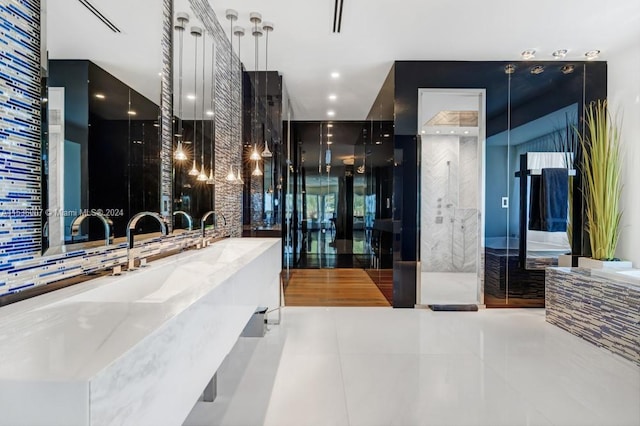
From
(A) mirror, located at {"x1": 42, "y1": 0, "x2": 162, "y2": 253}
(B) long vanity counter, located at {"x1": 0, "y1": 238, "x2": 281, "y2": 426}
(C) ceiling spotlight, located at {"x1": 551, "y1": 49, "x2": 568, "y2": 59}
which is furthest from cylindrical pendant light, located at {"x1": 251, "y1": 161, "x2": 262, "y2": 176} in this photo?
(C) ceiling spotlight, located at {"x1": 551, "y1": 49, "x2": 568, "y2": 59}

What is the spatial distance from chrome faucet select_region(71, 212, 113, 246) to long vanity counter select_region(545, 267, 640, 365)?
369 cm

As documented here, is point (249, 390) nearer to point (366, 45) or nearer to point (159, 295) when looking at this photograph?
point (159, 295)

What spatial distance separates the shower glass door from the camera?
13.1 feet

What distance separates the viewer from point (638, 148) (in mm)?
3500

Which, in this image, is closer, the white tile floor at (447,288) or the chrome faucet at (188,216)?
the chrome faucet at (188,216)

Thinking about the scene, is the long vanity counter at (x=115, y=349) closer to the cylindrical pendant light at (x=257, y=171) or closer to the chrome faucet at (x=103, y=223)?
the chrome faucet at (x=103, y=223)

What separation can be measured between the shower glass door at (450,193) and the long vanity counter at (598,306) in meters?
0.80

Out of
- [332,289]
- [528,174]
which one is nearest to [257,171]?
[332,289]

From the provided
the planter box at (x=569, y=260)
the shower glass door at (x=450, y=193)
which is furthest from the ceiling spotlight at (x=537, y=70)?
the planter box at (x=569, y=260)

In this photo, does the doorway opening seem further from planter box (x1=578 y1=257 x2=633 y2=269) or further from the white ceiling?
planter box (x1=578 y1=257 x2=633 y2=269)

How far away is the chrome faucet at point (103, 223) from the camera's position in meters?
1.37

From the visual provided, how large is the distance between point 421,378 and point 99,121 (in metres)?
2.46

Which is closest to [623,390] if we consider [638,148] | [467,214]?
[467,214]

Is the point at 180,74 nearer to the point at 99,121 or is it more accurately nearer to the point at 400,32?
the point at 99,121
